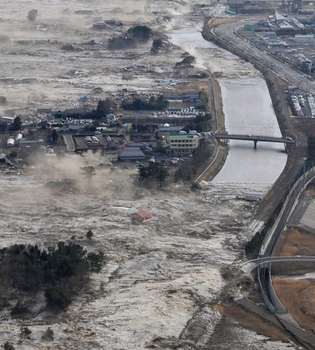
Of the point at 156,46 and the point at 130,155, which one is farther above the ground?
the point at 130,155

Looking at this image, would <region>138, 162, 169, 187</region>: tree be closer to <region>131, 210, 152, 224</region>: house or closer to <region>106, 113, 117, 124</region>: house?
<region>131, 210, 152, 224</region>: house

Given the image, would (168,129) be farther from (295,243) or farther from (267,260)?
(267,260)

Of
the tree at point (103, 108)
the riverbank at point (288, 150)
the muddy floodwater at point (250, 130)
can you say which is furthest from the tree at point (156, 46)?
the tree at point (103, 108)

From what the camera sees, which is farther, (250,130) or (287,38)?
(287,38)

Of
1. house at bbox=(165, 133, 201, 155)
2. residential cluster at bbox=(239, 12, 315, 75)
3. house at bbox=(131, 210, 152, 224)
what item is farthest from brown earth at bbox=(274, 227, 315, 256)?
residential cluster at bbox=(239, 12, 315, 75)

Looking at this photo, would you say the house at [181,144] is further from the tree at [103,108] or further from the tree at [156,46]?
the tree at [156,46]

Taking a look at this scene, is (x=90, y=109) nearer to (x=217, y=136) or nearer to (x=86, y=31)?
(x=217, y=136)

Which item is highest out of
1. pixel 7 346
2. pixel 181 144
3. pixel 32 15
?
pixel 7 346

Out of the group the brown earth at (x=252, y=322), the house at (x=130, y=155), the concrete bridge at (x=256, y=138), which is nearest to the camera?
the brown earth at (x=252, y=322)

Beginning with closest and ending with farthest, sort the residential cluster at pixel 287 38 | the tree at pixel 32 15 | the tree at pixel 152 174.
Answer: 1. the tree at pixel 152 174
2. the residential cluster at pixel 287 38
3. the tree at pixel 32 15

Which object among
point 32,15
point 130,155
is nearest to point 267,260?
point 130,155
